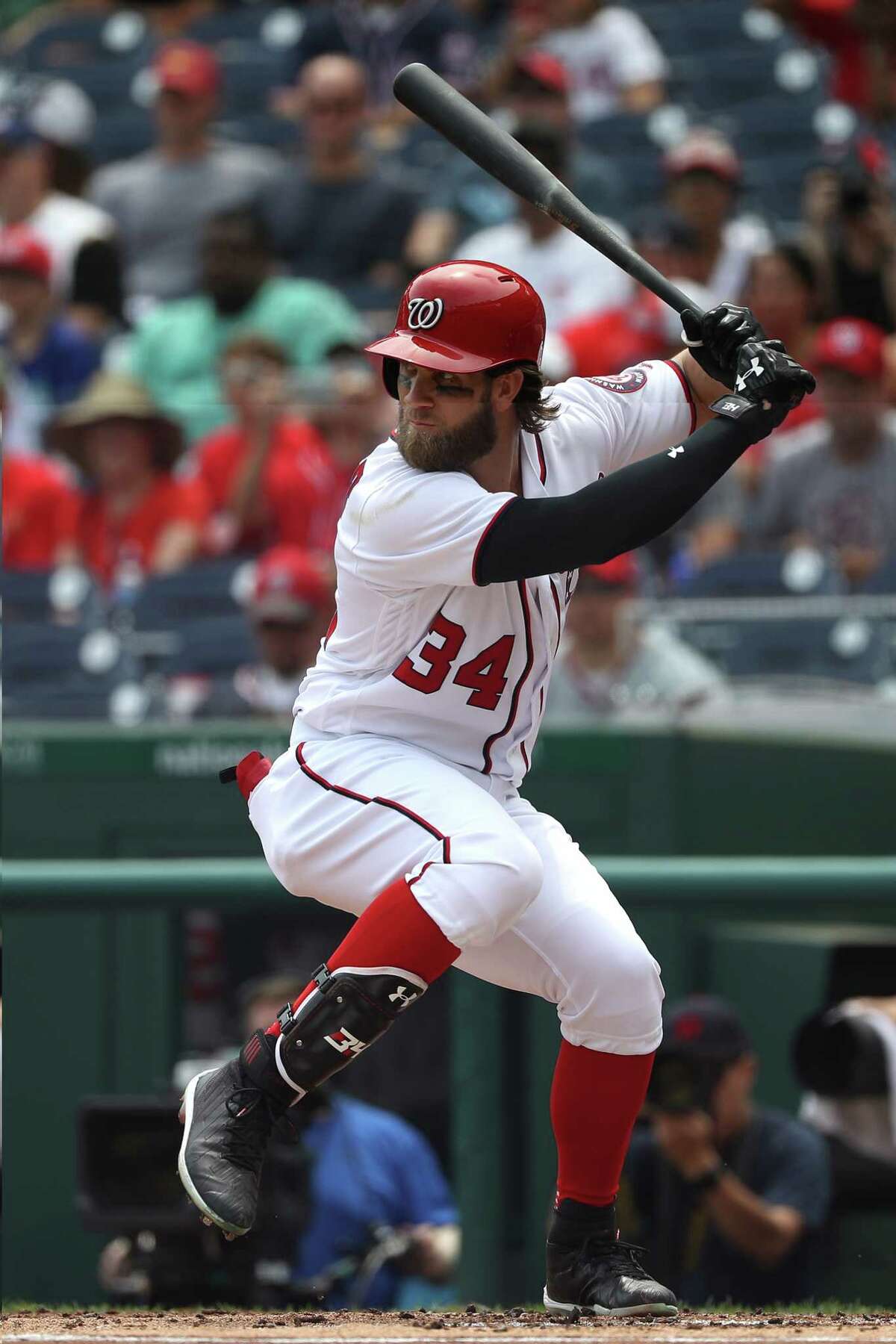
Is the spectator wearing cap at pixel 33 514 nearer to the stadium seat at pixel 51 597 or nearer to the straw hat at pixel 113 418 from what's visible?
the straw hat at pixel 113 418

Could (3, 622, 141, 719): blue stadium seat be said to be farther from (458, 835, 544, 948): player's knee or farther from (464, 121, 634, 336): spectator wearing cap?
(458, 835, 544, 948): player's knee

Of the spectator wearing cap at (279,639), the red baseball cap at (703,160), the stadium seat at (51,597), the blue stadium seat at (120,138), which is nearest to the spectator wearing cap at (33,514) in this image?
the stadium seat at (51,597)

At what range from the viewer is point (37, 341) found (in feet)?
26.0

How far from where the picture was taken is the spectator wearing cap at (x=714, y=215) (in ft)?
24.9

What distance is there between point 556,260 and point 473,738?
4.60m

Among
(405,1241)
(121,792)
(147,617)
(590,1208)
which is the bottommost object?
(405,1241)

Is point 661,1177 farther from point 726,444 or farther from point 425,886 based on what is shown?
point 726,444

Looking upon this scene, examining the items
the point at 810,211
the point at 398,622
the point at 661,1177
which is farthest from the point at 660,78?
the point at 398,622

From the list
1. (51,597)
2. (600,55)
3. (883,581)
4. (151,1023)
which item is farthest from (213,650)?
(600,55)

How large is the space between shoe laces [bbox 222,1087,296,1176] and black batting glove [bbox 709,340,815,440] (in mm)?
1181

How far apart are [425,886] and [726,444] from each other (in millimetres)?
740

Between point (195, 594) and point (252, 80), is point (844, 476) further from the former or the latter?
point (252, 80)

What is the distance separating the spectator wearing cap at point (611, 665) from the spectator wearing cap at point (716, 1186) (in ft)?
3.98

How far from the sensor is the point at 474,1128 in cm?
360
